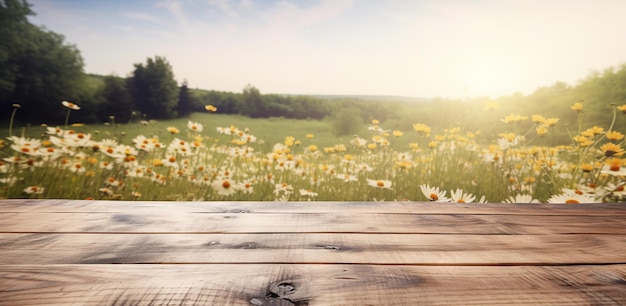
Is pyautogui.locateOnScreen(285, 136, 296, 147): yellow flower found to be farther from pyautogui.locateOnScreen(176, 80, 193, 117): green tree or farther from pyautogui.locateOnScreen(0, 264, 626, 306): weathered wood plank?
pyautogui.locateOnScreen(176, 80, 193, 117): green tree

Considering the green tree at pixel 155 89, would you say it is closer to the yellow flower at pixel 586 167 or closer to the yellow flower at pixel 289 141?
the yellow flower at pixel 289 141

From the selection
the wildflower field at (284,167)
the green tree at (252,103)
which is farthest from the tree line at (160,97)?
the wildflower field at (284,167)

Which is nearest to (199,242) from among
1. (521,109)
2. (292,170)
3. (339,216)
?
(339,216)

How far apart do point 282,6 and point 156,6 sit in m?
1.31

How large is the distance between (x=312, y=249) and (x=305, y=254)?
0.03 meters

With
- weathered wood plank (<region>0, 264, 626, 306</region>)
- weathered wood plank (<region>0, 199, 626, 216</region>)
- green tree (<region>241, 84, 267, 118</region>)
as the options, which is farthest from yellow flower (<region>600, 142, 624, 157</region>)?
green tree (<region>241, 84, 267, 118</region>)

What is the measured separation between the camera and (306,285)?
0.61 m

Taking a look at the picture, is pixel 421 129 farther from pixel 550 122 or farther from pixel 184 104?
pixel 184 104

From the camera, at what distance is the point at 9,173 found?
207 cm

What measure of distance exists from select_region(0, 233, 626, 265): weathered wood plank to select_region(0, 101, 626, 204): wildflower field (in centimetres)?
94

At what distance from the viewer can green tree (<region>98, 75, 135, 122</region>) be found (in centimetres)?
702

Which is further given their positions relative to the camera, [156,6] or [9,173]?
[156,6]

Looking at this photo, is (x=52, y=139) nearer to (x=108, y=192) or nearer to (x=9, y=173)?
(x=9, y=173)

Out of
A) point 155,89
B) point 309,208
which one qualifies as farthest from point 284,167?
point 155,89
